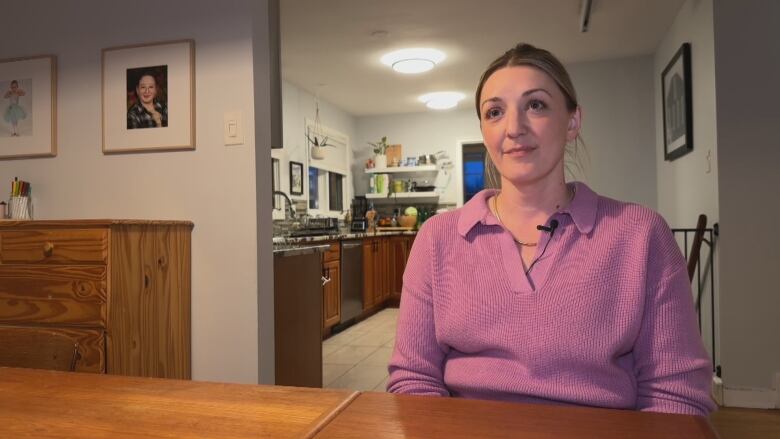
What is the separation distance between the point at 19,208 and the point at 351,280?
306 centimetres

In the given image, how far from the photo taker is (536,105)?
1.06 meters

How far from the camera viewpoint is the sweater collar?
1010 mm

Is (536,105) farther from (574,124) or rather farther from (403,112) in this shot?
(403,112)

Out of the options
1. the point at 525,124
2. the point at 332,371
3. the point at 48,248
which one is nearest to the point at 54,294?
the point at 48,248

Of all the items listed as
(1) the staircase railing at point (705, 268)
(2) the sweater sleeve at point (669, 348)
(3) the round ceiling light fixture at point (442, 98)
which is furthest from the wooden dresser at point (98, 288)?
(3) the round ceiling light fixture at point (442, 98)


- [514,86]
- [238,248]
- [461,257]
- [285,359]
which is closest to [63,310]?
[238,248]

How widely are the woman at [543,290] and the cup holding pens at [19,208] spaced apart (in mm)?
2144

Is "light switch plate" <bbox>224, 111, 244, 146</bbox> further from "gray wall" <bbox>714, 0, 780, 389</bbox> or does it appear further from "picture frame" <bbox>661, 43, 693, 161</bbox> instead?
"picture frame" <bbox>661, 43, 693, 161</bbox>

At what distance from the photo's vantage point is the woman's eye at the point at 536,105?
1058mm

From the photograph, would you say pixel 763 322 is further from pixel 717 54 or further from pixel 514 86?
pixel 514 86

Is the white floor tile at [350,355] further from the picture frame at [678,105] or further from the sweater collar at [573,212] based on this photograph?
the sweater collar at [573,212]

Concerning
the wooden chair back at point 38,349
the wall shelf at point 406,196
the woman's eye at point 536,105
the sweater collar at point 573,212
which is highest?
the wall shelf at point 406,196

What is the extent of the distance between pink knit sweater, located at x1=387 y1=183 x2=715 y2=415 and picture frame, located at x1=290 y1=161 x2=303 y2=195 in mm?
4841

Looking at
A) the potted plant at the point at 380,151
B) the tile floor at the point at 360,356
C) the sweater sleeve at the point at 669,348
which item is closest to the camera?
the sweater sleeve at the point at 669,348
